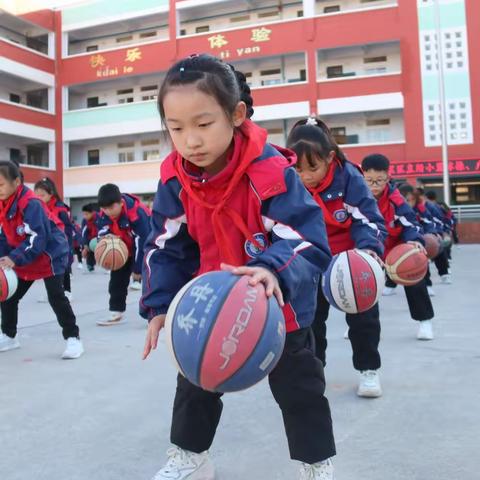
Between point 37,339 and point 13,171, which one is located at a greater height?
point 13,171

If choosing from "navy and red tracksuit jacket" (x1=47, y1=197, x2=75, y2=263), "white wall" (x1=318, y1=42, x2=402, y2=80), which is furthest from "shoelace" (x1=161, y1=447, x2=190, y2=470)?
"white wall" (x1=318, y1=42, x2=402, y2=80)

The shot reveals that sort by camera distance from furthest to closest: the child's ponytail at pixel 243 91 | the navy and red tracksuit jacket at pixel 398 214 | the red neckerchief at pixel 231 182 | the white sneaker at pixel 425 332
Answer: the white sneaker at pixel 425 332
the navy and red tracksuit jacket at pixel 398 214
the child's ponytail at pixel 243 91
the red neckerchief at pixel 231 182

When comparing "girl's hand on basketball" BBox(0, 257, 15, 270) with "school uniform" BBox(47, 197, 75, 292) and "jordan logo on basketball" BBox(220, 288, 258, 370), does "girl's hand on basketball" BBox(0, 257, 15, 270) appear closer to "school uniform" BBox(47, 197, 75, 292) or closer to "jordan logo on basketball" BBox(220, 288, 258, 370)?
"jordan logo on basketball" BBox(220, 288, 258, 370)

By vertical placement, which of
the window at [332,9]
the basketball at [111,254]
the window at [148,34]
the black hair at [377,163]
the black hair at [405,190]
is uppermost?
the window at [148,34]

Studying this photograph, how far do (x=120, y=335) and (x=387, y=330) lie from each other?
244 centimetres

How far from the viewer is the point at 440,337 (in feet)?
14.3

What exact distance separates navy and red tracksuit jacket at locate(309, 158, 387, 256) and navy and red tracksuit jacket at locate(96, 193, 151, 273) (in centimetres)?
297

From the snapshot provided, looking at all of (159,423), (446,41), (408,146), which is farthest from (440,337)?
(446,41)

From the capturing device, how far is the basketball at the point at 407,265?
4105 mm

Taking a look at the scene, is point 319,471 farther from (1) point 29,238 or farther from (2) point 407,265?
(1) point 29,238

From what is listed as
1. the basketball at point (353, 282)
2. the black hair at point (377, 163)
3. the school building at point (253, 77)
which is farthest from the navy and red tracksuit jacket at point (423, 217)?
the school building at point (253, 77)

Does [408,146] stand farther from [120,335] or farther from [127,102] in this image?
[120,335]

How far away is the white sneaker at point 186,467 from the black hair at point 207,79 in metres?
1.18

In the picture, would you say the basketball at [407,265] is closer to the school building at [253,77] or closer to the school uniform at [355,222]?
the school uniform at [355,222]
